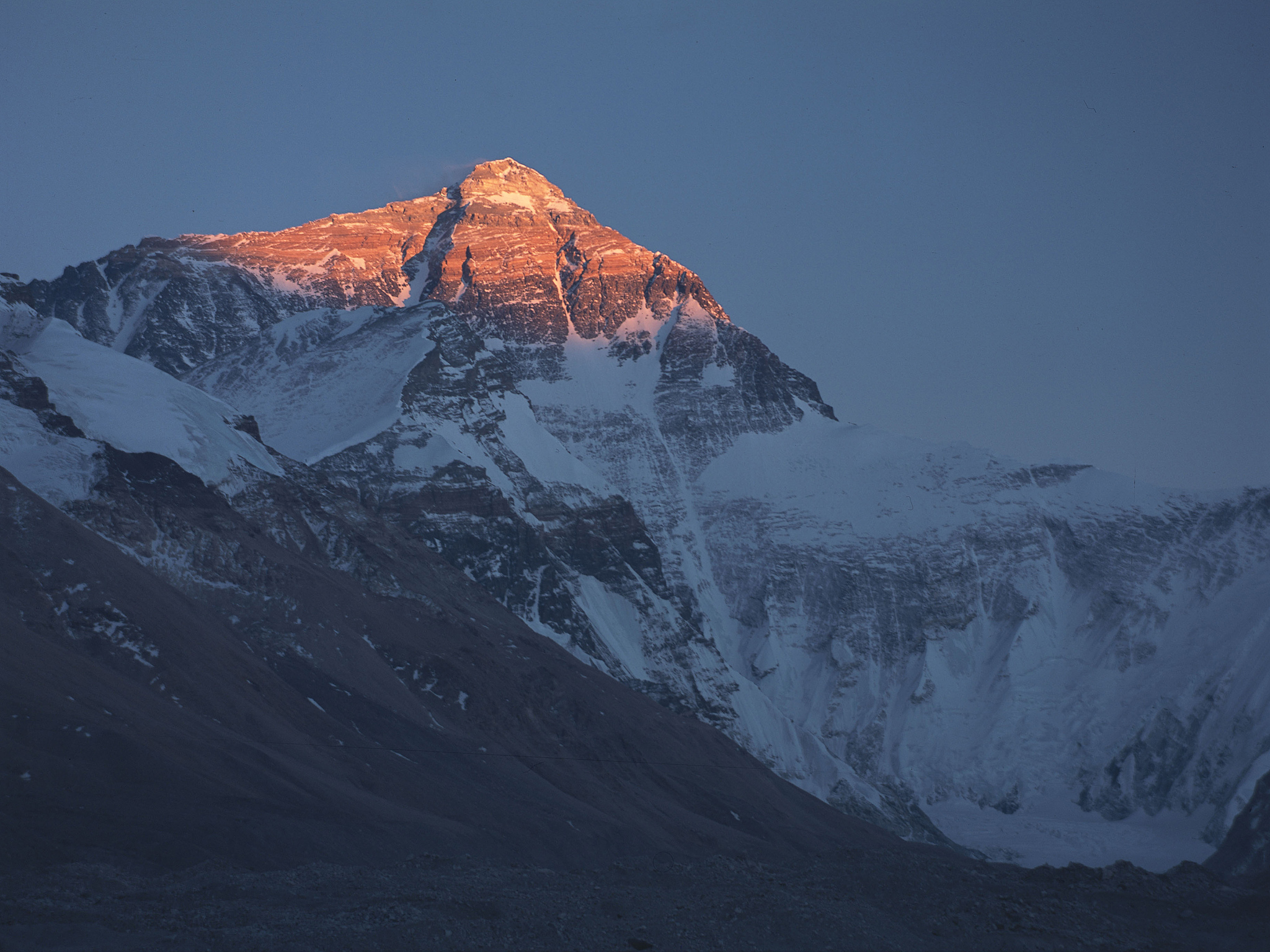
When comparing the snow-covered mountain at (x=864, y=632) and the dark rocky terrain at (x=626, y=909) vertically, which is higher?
the snow-covered mountain at (x=864, y=632)

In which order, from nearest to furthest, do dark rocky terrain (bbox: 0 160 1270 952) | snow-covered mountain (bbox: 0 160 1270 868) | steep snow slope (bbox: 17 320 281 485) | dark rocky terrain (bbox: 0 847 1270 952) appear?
dark rocky terrain (bbox: 0 847 1270 952) < dark rocky terrain (bbox: 0 160 1270 952) < steep snow slope (bbox: 17 320 281 485) < snow-covered mountain (bbox: 0 160 1270 868)

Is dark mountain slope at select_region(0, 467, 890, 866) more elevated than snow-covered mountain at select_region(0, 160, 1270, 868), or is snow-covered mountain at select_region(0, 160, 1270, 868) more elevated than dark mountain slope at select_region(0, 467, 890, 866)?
snow-covered mountain at select_region(0, 160, 1270, 868)

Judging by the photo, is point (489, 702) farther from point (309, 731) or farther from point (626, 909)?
point (626, 909)

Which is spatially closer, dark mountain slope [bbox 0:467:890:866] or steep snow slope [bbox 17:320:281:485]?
dark mountain slope [bbox 0:467:890:866]

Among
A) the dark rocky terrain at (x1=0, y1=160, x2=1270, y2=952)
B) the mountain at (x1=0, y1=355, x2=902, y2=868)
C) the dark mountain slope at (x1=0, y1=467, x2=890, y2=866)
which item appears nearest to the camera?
the dark rocky terrain at (x1=0, y1=160, x2=1270, y2=952)

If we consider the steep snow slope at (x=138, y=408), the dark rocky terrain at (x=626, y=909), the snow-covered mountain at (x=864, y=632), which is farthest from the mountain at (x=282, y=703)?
the snow-covered mountain at (x=864, y=632)

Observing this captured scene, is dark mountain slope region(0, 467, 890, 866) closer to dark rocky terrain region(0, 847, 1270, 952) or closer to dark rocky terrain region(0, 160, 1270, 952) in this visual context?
dark rocky terrain region(0, 160, 1270, 952)

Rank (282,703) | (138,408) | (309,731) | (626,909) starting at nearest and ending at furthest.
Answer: (626,909) < (309,731) < (282,703) < (138,408)

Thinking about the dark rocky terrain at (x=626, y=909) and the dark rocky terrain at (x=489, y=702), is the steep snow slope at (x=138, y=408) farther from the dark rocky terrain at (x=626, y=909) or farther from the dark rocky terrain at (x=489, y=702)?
the dark rocky terrain at (x=626, y=909)

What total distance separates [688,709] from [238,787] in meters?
93.2

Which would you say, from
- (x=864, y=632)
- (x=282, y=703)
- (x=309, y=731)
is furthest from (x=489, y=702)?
(x=864, y=632)

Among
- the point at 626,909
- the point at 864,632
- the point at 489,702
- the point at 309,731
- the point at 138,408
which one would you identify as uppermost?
the point at 864,632

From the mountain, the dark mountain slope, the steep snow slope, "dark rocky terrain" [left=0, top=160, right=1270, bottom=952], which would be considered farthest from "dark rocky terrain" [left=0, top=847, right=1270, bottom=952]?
the steep snow slope

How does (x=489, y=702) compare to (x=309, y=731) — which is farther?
(x=489, y=702)
